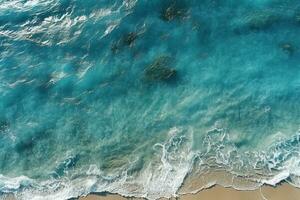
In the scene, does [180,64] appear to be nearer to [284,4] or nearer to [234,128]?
[234,128]

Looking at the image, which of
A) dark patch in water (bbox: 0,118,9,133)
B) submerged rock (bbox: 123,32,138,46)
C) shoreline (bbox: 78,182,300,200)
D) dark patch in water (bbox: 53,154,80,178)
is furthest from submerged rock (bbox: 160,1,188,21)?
dark patch in water (bbox: 0,118,9,133)

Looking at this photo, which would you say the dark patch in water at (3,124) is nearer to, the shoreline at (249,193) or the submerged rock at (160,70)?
the submerged rock at (160,70)

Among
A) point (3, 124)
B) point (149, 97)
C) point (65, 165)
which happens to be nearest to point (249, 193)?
point (149, 97)

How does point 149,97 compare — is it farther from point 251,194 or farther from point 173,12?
point 251,194

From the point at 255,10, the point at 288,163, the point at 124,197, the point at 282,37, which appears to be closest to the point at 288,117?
the point at 288,163

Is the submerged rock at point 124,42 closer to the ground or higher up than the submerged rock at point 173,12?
closer to the ground

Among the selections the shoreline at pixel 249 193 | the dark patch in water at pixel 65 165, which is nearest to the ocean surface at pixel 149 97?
the dark patch in water at pixel 65 165
